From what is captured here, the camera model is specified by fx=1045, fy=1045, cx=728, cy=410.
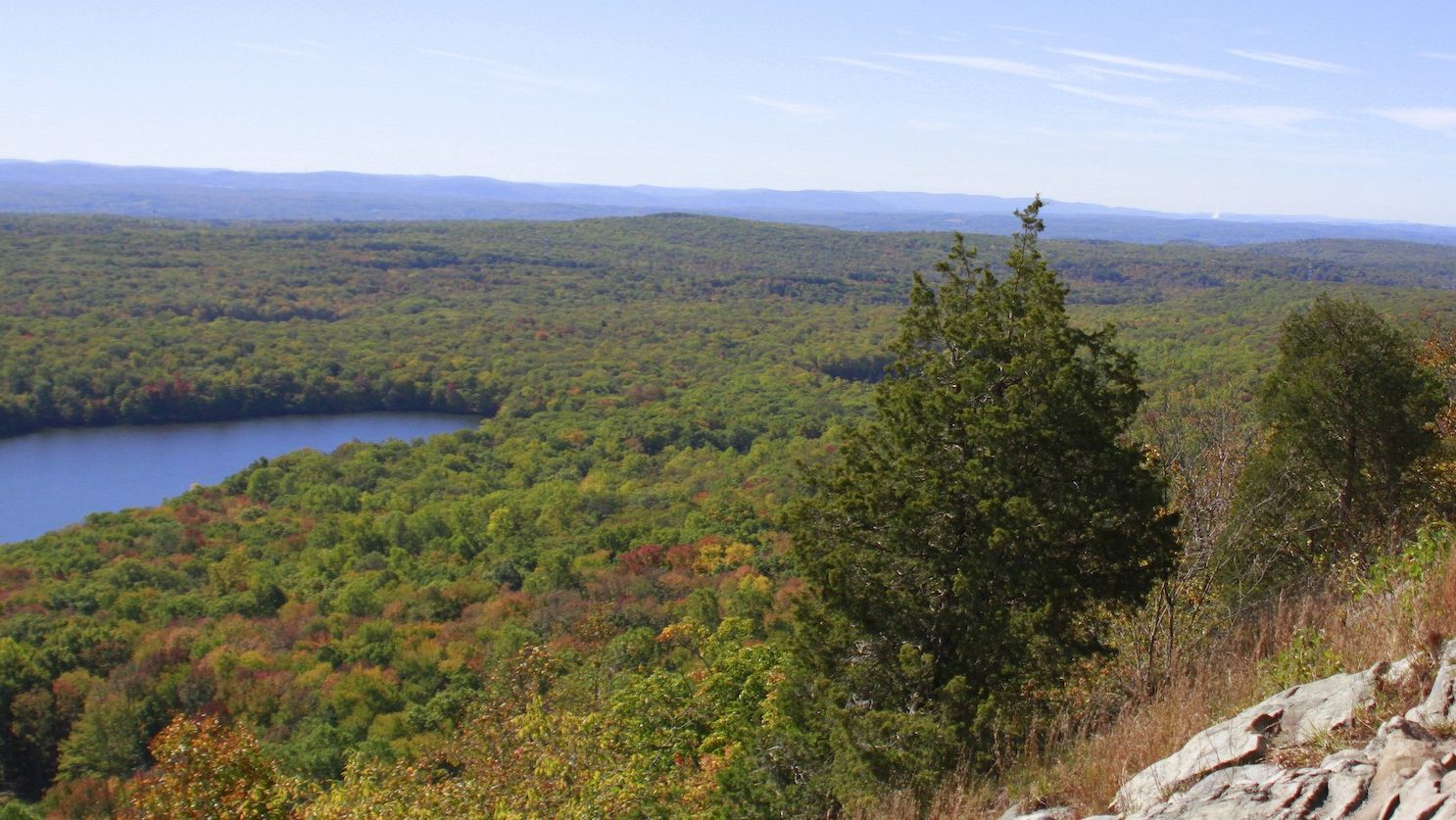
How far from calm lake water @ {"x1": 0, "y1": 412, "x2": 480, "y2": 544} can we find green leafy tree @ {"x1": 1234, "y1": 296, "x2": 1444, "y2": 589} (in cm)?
4858

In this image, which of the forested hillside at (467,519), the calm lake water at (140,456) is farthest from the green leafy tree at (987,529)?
the calm lake water at (140,456)

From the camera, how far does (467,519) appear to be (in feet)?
133

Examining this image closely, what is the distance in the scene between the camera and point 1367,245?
504 ft

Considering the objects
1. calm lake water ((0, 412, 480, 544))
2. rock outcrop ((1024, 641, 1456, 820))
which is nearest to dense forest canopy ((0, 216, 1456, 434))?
calm lake water ((0, 412, 480, 544))

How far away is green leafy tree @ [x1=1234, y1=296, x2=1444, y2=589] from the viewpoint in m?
9.65

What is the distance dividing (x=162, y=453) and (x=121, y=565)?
2773 cm

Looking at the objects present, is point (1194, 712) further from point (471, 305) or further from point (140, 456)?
point (471, 305)

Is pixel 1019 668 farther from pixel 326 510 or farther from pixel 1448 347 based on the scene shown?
pixel 326 510

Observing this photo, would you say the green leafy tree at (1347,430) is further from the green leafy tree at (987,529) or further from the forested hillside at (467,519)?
the green leafy tree at (987,529)

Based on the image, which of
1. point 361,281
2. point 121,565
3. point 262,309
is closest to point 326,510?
point 121,565

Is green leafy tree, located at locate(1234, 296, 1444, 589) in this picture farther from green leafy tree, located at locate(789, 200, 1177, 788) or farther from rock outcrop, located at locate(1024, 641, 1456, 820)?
rock outcrop, located at locate(1024, 641, 1456, 820)

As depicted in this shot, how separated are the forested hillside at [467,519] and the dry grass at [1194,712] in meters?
0.97

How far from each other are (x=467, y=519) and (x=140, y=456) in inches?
1051

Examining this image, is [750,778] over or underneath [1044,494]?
underneath
